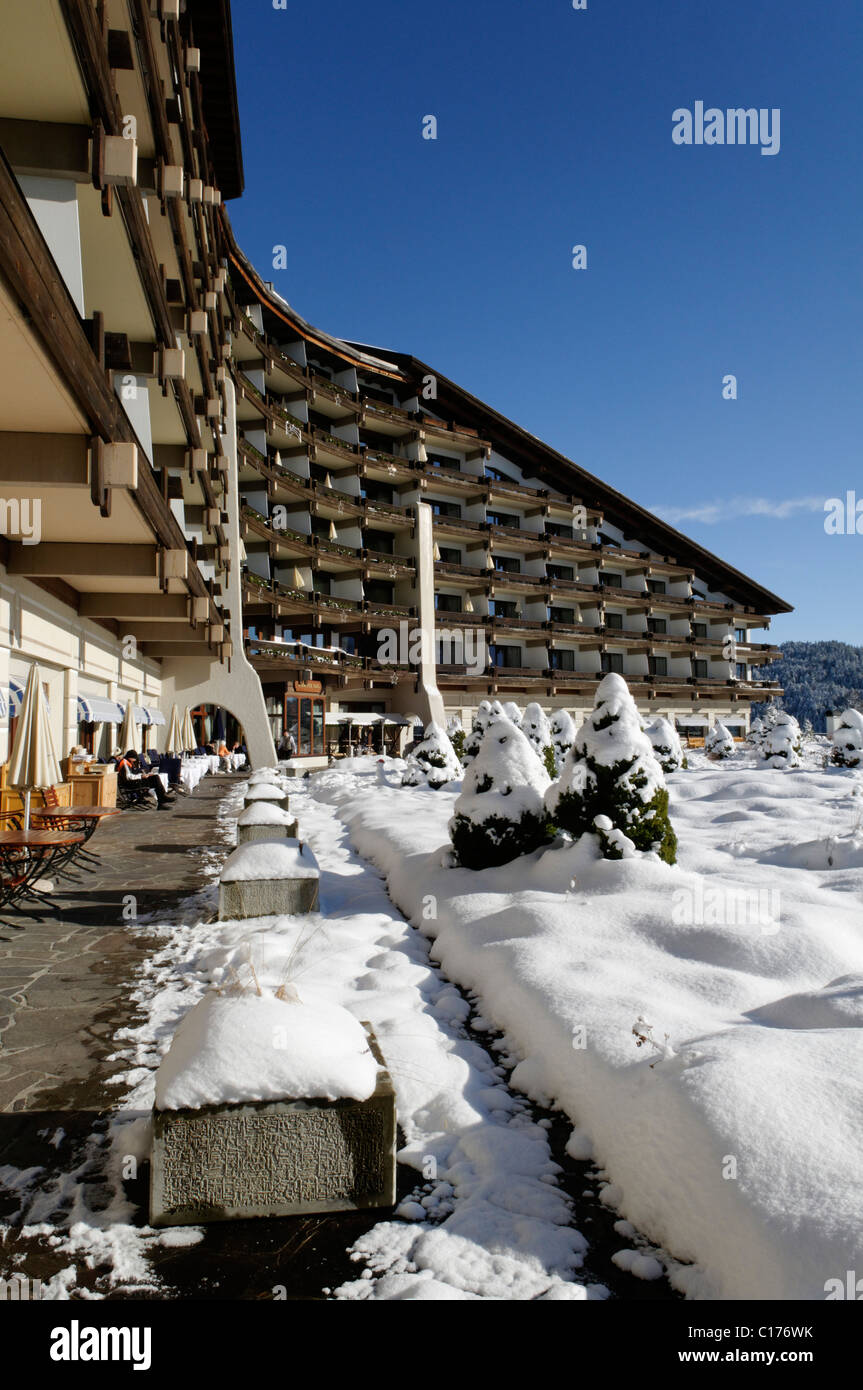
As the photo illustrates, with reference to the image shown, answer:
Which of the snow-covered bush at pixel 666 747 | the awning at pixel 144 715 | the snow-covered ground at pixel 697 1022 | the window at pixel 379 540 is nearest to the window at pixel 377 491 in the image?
the window at pixel 379 540

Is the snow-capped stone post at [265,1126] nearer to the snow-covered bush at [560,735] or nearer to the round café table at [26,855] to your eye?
the round café table at [26,855]

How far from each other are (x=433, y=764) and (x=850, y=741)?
1499 cm

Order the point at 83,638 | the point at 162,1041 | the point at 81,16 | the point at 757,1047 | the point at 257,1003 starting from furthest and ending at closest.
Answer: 1. the point at 83,638
2. the point at 81,16
3. the point at 162,1041
4. the point at 757,1047
5. the point at 257,1003

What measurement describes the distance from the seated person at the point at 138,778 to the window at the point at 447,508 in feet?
99.7

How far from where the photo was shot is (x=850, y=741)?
2711 cm

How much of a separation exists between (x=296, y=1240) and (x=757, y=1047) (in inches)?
93.9

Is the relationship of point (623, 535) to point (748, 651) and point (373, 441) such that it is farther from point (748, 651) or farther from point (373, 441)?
point (373, 441)

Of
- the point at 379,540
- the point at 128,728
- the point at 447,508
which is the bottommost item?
the point at 128,728

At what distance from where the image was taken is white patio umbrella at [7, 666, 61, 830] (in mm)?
9633

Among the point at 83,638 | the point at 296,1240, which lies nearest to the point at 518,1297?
the point at 296,1240

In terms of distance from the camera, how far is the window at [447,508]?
155ft

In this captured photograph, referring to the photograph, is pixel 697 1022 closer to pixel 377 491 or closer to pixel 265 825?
pixel 265 825

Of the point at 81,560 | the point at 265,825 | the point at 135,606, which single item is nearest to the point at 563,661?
the point at 135,606
